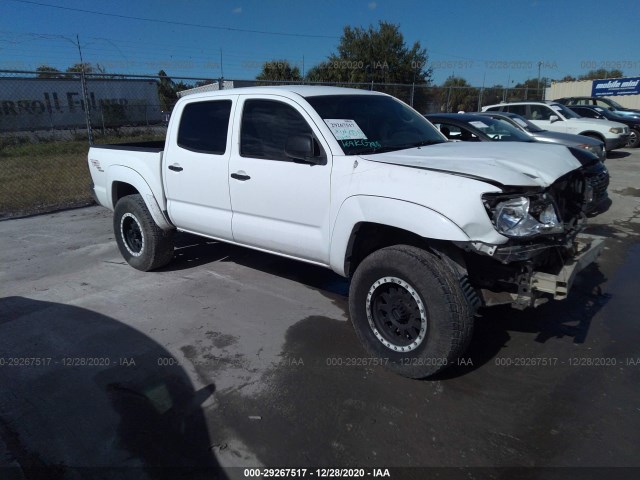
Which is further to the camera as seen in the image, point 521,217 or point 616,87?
point 616,87

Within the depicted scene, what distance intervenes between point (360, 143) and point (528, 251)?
1573 millimetres

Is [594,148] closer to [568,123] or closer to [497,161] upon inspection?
[568,123]

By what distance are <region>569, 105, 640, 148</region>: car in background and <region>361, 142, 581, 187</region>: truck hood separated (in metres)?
15.7

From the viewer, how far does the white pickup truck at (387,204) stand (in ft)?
9.59

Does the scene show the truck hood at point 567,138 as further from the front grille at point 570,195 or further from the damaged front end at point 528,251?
the damaged front end at point 528,251

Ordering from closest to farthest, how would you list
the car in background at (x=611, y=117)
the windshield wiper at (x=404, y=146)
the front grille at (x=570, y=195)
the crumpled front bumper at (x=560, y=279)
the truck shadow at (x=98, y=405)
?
1. the truck shadow at (x=98, y=405)
2. the crumpled front bumper at (x=560, y=279)
3. the front grille at (x=570, y=195)
4. the windshield wiper at (x=404, y=146)
5. the car in background at (x=611, y=117)

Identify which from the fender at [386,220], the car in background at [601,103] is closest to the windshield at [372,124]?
the fender at [386,220]

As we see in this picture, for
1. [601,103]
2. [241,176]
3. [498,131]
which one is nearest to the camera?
[241,176]

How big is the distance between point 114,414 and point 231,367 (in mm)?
855

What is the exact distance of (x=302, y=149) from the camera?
3.55m

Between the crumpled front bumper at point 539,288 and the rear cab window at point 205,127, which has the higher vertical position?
the rear cab window at point 205,127

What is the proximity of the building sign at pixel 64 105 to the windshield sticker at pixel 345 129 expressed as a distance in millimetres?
18485

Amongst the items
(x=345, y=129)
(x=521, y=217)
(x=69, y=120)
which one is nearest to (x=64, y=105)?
(x=69, y=120)

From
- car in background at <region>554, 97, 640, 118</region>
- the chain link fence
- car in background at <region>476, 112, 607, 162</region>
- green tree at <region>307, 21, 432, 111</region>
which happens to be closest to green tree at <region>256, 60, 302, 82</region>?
green tree at <region>307, 21, 432, 111</region>
